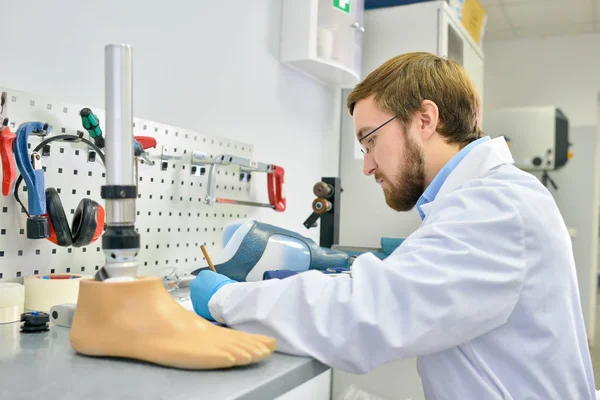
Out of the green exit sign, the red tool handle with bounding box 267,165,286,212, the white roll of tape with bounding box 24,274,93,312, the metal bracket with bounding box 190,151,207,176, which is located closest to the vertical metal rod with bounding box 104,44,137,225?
the white roll of tape with bounding box 24,274,93,312

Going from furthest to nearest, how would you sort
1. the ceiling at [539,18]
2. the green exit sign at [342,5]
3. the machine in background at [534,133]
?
the machine in background at [534,133], the ceiling at [539,18], the green exit sign at [342,5]

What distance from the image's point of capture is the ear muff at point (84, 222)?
46.3 inches

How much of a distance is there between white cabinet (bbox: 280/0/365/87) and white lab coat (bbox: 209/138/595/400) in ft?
4.67

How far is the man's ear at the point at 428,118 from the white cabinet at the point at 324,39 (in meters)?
1.09

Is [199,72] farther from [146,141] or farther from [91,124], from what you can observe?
[91,124]

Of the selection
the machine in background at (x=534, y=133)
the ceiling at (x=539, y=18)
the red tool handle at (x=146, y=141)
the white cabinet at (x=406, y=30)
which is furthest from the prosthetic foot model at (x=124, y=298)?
the machine in background at (x=534, y=133)

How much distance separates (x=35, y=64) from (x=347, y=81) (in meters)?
1.52

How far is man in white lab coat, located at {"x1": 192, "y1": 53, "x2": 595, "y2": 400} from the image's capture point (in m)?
0.73

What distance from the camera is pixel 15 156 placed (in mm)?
1118

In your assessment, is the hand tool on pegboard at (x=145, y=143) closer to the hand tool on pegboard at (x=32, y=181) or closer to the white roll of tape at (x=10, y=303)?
the hand tool on pegboard at (x=32, y=181)

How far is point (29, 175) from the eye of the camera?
111 centimetres

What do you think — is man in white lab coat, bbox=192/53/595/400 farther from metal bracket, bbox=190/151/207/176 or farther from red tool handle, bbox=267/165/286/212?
red tool handle, bbox=267/165/286/212

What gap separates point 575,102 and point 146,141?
386cm

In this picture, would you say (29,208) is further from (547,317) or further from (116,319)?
(547,317)
